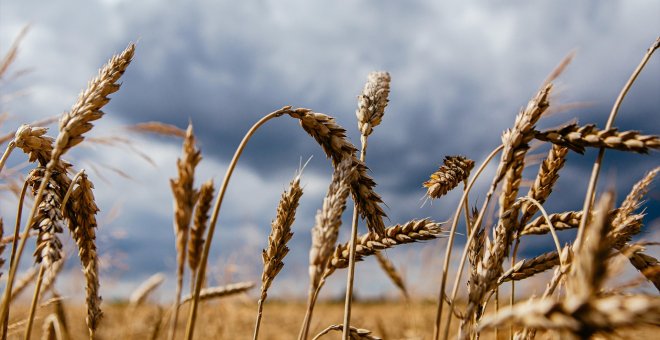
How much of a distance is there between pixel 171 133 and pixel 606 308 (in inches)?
67.3

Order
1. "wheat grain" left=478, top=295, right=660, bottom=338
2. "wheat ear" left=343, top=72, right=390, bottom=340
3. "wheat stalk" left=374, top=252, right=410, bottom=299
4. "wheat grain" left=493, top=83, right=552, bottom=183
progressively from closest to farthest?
"wheat grain" left=478, top=295, right=660, bottom=338, "wheat grain" left=493, top=83, right=552, bottom=183, "wheat ear" left=343, top=72, right=390, bottom=340, "wheat stalk" left=374, top=252, right=410, bottom=299

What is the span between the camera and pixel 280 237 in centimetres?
194

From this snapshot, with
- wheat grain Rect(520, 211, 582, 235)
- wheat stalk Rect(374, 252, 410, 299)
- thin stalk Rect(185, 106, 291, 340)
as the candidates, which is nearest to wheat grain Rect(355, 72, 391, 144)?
thin stalk Rect(185, 106, 291, 340)

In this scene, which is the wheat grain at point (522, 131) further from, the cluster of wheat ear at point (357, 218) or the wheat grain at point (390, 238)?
the wheat grain at point (390, 238)

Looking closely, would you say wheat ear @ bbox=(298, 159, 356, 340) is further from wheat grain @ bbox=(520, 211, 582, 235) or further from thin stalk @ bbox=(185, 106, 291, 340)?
wheat grain @ bbox=(520, 211, 582, 235)

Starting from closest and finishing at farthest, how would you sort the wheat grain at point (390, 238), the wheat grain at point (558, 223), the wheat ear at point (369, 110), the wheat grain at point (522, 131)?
the wheat grain at point (522, 131) < the wheat ear at point (369, 110) < the wheat grain at point (390, 238) < the wheat grain at point (558, 223)

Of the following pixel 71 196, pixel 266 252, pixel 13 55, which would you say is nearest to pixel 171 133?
pixel 71 196

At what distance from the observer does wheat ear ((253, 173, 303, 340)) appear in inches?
76.4

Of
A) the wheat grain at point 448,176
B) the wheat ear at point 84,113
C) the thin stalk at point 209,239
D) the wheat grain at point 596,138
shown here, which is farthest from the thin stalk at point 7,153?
the wheat grain at point 596,138

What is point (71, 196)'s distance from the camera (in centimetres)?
210

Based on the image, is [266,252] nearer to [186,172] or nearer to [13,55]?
[186,172]

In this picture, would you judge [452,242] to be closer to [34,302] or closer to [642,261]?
[642,261]

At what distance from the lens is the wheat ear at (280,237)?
1.94 meters

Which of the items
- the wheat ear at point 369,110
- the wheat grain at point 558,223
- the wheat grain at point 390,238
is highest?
the wheat ear at point 369,110
